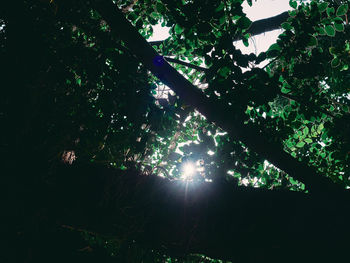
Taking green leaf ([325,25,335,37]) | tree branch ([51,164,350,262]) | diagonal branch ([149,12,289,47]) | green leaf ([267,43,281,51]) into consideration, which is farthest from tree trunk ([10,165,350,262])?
diagonal branch ([149,12,289,47])

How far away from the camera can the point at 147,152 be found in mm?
2393

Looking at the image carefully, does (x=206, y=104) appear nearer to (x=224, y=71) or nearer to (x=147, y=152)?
(x=224, y=71)

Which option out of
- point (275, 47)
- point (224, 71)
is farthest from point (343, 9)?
point (224, 71)

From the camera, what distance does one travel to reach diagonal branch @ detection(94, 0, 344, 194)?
2260 millimetres

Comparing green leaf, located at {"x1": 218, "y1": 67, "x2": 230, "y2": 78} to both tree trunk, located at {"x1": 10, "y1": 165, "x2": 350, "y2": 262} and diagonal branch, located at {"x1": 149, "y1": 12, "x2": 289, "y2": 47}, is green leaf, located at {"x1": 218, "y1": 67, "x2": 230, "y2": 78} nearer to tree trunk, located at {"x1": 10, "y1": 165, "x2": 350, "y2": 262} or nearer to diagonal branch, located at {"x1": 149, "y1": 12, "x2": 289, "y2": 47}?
tree trunk, located at {"x1": 10, "y1": 165, "x2": 350, "y2": 262}

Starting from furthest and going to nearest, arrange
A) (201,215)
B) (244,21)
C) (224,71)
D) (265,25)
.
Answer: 1. (265,25)
2. (224,71)
3. (244,21)
4. (201,215)

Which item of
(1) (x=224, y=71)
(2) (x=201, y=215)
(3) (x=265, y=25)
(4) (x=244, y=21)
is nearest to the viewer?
(2) (x=201, y=215)

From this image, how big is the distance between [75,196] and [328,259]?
1.86 m

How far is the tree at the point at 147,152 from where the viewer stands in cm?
159

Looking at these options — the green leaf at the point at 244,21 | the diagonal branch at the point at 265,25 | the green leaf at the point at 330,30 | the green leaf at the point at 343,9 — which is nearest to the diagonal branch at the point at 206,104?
the green leaf at the point at 244,21

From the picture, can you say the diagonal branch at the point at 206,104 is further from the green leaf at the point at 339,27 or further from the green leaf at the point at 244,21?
the green leaf at the point at 339,27

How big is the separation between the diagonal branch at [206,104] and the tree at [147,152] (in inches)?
0.5

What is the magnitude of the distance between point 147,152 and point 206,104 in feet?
2.83

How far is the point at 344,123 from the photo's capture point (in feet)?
9.31
